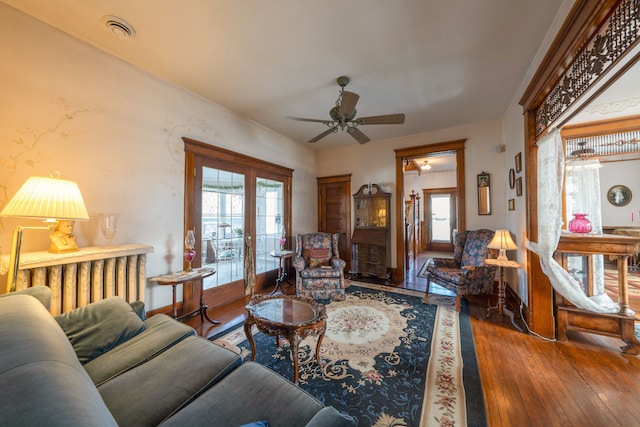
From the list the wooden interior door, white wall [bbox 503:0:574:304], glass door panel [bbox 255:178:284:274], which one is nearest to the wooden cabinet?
the wooden interior door

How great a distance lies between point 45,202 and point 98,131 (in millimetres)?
1145

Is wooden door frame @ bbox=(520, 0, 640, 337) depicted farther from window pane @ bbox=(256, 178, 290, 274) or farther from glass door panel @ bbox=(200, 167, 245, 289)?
glass door panel @ bbox=(200, 167, 245, 289)

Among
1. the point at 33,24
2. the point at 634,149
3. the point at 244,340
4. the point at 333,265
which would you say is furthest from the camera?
the point at 333,265

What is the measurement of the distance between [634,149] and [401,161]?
320cm

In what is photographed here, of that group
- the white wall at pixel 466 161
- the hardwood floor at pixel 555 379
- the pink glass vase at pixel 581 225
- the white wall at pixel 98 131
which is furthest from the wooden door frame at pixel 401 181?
the white wall at pixel 98 131

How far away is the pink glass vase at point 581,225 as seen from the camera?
242 centimetres

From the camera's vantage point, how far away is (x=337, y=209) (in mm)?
5363

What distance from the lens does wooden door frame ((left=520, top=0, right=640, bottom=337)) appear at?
1428 millimetres

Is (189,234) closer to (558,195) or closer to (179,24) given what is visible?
(179,24)

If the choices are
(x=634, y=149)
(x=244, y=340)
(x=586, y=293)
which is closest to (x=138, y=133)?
(x=244, y=340)

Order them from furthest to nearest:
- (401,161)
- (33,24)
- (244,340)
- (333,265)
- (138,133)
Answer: (401,161), (333,265), (138,133), (244,340), (33,24)

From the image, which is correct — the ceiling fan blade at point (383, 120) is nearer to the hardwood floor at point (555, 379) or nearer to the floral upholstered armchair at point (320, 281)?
the floral upholstered armchair at point (320, 281)

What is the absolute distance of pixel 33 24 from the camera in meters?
1.94

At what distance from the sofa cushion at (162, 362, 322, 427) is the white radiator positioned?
63.4 inches
